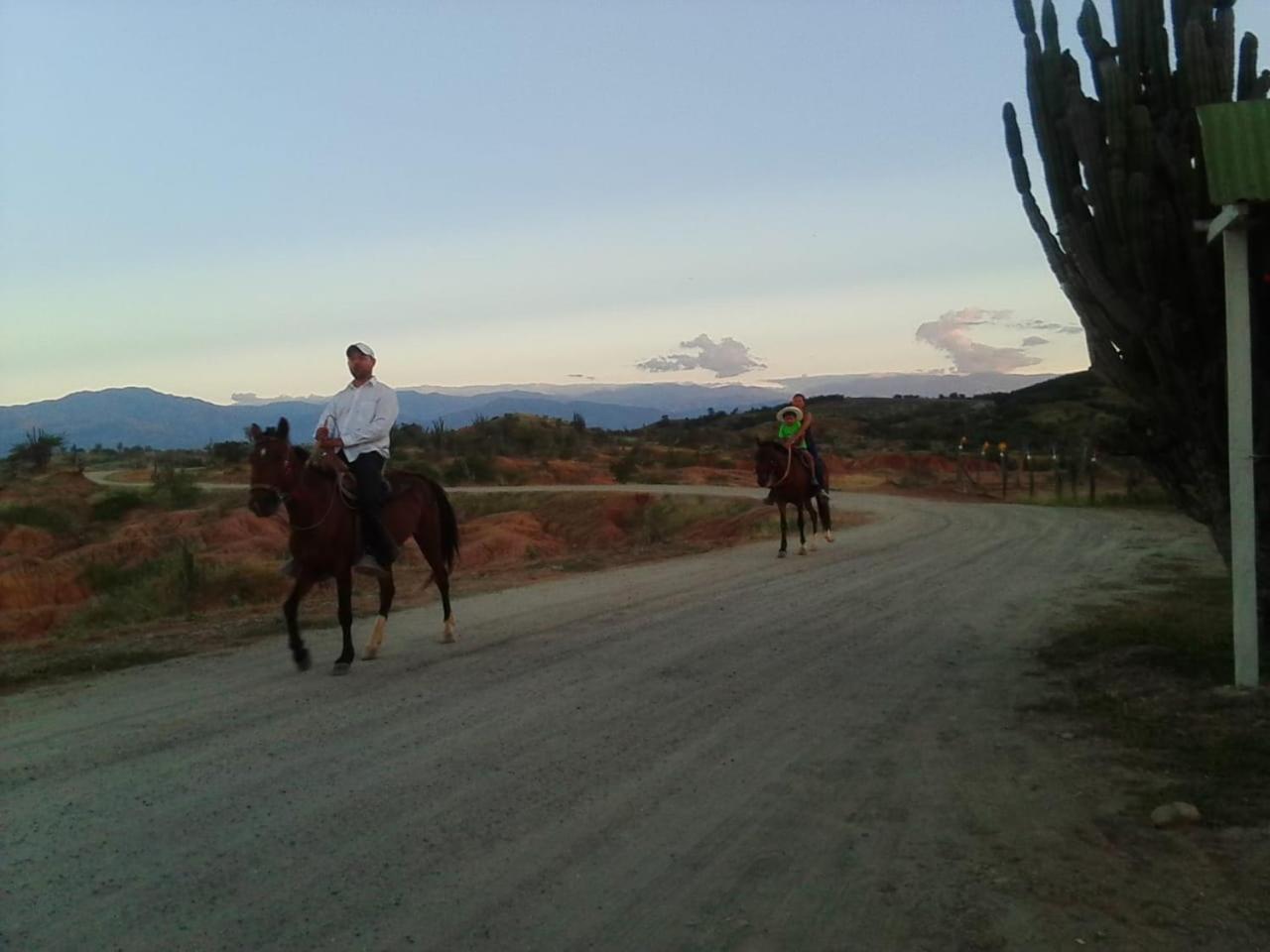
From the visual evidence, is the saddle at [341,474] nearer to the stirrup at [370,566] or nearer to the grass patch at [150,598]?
the stirrup at [370,566]

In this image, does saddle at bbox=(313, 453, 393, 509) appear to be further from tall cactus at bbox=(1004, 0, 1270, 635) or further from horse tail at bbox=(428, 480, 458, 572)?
tall cactus at bbox=(1004, 0, 1270, 635)

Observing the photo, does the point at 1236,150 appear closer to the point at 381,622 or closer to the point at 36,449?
the point at 381,622

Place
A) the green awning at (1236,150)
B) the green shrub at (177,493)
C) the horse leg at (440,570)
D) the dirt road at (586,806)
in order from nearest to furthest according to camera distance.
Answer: the dirt road at (586,806), the green awning at (1236,150), the horse leg at (440,570), the green shrub at (177,493)

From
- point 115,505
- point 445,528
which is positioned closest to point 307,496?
point 445,528

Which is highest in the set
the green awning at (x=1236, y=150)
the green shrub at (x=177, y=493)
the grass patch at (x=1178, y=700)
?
the green awning at (x=1236, y=150)

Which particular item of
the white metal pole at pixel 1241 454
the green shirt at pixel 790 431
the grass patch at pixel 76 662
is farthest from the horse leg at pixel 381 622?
the green shirt at pixel 790 431

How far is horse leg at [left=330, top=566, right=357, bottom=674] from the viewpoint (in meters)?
9.52

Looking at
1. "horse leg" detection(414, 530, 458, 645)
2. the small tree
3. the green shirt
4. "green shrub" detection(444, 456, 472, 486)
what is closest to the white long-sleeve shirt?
"horse leg" detection(414, 530, 458, 645)

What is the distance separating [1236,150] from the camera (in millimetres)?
7289

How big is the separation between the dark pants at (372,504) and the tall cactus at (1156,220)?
6.31 metres

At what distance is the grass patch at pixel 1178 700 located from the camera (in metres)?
6.02

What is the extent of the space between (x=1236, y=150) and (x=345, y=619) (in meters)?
7.75

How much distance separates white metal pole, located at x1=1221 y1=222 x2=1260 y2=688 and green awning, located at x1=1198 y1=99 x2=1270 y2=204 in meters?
0.31

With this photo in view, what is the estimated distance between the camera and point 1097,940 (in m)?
4.27
